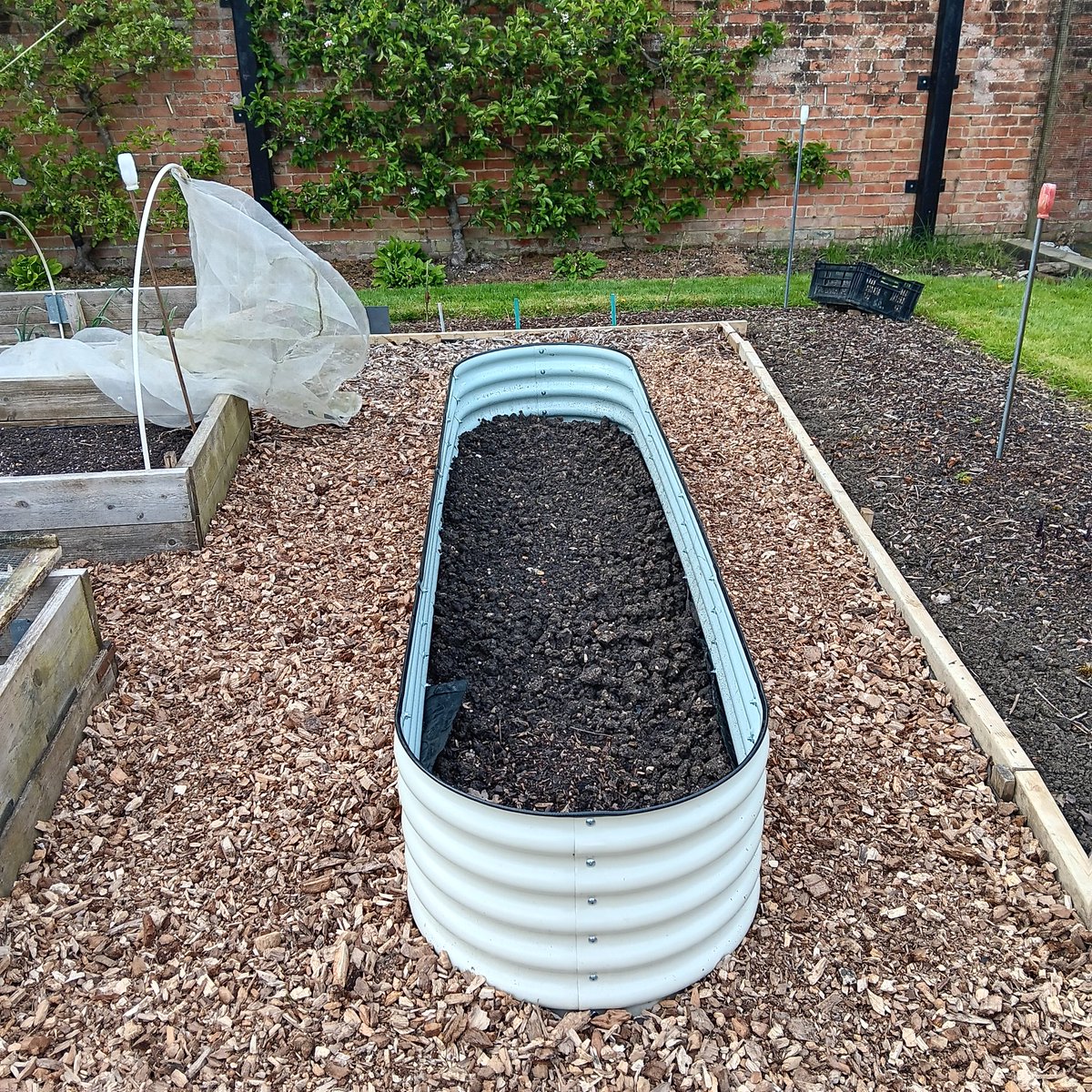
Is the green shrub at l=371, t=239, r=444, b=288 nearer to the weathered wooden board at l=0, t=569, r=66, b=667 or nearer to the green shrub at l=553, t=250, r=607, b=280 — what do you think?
the green shrub at l=553, t=250, r=607, b=280

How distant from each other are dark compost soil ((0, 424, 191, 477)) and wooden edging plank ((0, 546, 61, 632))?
1299 mm

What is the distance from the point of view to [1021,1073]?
195cm

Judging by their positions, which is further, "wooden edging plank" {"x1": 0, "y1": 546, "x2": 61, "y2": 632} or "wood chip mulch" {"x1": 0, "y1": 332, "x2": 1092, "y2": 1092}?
"wooden edging plank" {"x1": 0, "y1": 546, "x2": 61, "y2": 632}

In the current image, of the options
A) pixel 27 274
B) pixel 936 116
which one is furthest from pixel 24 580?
pixel 936 116

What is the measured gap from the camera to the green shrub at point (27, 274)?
7.54m

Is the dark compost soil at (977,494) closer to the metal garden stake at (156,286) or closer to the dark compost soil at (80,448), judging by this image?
the metal garden stake at (156,286)

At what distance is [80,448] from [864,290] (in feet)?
16.3

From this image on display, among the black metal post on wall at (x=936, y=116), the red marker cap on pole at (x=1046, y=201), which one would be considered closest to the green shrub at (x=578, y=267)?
the black metal post on wall at (x=936, y=116)

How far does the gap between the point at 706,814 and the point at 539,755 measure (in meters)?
0.93

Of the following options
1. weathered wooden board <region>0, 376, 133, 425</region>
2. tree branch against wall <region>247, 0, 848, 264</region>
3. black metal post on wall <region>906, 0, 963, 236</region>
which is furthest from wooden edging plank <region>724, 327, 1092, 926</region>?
black metal post on wall <region>906, 0, 963, 236</region>

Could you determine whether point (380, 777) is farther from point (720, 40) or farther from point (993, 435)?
point (720, 40)

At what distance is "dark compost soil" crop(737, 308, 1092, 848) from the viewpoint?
121 inches

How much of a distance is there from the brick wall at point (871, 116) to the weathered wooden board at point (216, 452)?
4.13 m

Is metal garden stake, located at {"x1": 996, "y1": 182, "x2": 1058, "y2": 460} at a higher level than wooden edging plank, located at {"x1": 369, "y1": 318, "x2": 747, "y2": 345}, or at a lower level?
higher
